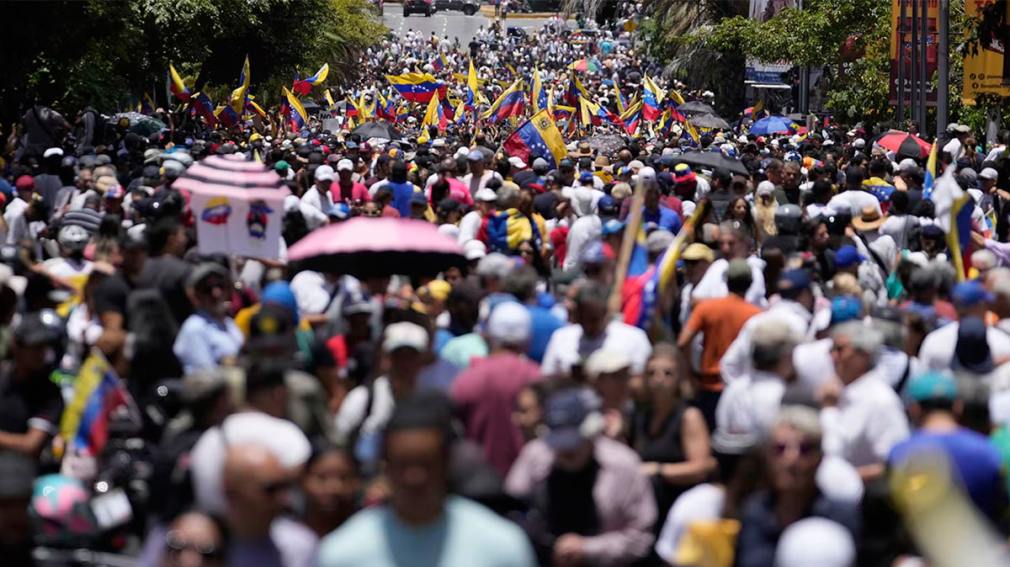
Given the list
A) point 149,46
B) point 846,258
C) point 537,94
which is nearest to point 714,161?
point 846,258

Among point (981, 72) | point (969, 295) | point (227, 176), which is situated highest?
point (227, 176)

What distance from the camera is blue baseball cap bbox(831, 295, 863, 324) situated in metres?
8.98

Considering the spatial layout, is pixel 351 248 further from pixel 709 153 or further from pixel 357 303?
pixel 709 153

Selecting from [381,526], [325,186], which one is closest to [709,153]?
[325,186]

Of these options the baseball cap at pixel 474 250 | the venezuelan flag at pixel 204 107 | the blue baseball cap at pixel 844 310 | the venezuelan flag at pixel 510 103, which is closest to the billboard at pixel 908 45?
the venezuelan flag at pixel 510 103

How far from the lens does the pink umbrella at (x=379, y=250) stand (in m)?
9.90

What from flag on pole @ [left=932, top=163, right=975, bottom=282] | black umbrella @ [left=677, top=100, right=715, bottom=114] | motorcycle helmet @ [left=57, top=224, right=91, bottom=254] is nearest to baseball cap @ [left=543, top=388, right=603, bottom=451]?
motorcycle helmet @ [left=57, top=224, right=91, bottom=254]

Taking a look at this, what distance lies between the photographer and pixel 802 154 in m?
24.3

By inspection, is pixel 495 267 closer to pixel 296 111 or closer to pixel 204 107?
pixel 204 107

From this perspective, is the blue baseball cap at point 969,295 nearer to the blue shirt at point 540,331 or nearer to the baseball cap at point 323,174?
the blue shirt at point 540,331

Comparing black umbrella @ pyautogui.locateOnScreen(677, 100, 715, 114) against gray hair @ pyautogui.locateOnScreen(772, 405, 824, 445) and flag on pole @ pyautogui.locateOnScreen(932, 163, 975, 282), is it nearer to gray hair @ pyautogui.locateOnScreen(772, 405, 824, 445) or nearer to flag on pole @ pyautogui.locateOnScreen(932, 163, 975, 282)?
flag on pole @ pyautogui.locateOnScreen(932, 163, 975, 282)

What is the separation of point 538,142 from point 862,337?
13.8 meters

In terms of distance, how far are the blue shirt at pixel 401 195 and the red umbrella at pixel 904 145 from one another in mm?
6465

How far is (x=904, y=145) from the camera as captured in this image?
67.2ft
